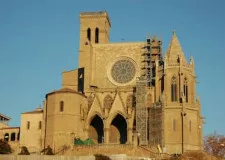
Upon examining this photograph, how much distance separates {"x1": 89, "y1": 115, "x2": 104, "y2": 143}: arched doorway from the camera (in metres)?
66.8

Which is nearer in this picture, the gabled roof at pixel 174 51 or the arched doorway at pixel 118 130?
the gabled roof at pixel 174 51

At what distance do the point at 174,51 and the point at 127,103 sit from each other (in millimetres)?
8904

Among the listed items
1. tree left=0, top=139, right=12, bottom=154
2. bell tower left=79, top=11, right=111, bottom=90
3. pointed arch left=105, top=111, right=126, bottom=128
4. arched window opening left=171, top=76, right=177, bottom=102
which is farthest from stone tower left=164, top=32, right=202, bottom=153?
tree left=0, top=139, right=12, bottom=154

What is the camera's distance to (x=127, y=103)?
6694 cm

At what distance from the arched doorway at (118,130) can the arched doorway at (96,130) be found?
4.76 ft

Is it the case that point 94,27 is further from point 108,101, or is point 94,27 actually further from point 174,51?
point 174,51

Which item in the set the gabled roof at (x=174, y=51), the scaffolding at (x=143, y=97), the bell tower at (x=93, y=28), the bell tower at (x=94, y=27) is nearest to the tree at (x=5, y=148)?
the scaffolding at (x=143, y=97)

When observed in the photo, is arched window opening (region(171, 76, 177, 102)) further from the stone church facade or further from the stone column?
the stone column

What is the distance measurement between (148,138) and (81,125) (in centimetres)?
855

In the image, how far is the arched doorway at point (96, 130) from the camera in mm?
66750

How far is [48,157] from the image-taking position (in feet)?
147

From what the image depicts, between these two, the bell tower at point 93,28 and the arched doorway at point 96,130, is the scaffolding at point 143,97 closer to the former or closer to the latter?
the arched doorway at point 96,130

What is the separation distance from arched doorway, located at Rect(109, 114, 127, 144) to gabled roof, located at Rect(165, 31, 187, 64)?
9727 mm

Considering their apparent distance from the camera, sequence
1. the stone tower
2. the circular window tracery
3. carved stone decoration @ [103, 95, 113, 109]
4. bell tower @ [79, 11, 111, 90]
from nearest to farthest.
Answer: the stone tower
carved stone decoration @ [103, 95, 113, 109]
the circular window tracery
bell tower @ [79, 11, 111, 90]
